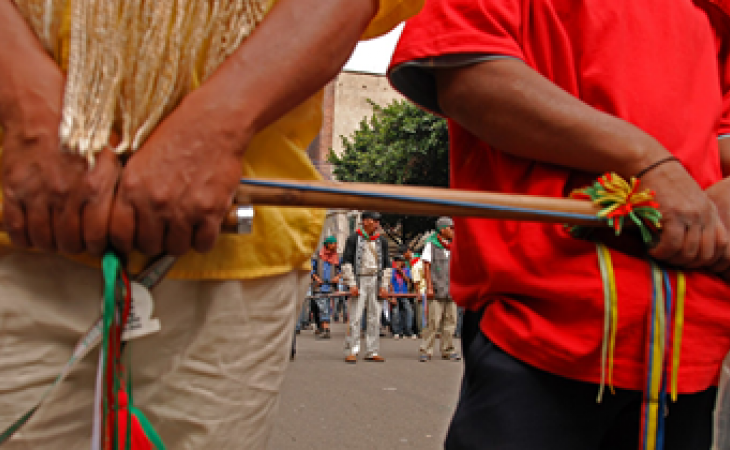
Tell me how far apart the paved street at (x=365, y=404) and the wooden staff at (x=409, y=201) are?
303 cm

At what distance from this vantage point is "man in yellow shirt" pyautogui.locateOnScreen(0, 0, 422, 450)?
91 centimetres

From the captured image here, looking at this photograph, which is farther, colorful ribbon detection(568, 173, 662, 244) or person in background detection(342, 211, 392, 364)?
person in background detection(342, 211, 392, 364)

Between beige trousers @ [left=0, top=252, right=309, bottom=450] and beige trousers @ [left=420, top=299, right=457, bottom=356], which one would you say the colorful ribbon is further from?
beige trousers @ [left=420, top=299, right=457, bottom=356]

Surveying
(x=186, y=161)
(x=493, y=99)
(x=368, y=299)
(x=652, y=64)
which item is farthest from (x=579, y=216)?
(x=368, y=299)

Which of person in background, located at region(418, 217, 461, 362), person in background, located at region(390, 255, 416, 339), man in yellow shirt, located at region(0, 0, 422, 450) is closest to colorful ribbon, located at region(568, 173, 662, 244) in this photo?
man in yellow shirt, located at region(0, 0, 422, 450)

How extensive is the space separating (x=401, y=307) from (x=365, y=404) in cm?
904

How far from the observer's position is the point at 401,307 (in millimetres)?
14266

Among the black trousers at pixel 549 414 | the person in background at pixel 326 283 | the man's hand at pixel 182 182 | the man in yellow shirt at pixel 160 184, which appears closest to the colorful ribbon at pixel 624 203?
the black trousers at pixel 549 414

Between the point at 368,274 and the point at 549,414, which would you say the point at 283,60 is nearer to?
the point at 549,414

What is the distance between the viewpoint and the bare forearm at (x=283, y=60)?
100 cm

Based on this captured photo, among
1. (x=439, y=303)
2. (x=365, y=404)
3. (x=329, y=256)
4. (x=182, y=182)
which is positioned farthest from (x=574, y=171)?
(x=329, y=256)

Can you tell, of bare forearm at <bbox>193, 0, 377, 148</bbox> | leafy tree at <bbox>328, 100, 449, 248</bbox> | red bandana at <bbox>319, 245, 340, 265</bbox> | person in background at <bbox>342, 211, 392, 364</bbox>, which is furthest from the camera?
leafy tree at <bbox>328, 100, 449, 248</bbox>

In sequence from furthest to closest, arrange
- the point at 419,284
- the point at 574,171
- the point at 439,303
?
the point at 419,284 → the point at 439,303 → the point at 574,171

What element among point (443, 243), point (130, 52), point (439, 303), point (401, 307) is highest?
point (130, 52)
